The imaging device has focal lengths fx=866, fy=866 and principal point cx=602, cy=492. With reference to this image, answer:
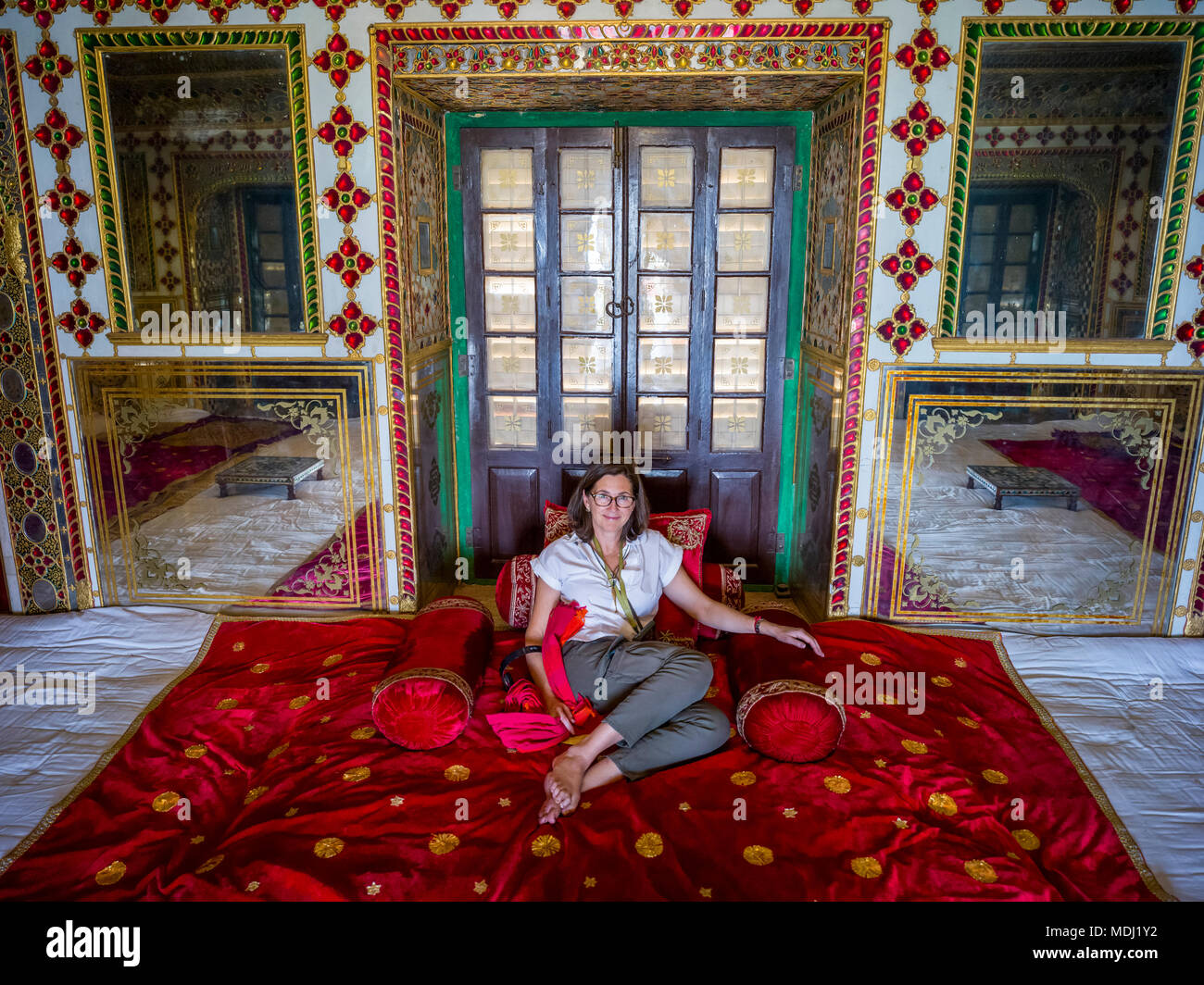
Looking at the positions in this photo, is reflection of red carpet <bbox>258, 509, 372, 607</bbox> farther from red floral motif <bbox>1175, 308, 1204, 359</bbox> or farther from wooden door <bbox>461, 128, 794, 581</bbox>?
red floral motif <bbox>1175, 308, 1204, 359</bbox>

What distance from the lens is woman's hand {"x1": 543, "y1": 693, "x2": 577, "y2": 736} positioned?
2.66 metres

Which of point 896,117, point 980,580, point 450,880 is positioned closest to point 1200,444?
point 980,580

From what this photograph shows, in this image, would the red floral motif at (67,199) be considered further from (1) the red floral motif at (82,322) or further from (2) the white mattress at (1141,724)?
(2) the white mattress at (1141,724)

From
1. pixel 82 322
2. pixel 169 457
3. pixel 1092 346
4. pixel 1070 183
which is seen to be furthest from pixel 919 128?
pixel 82 322

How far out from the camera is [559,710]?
8.79ft

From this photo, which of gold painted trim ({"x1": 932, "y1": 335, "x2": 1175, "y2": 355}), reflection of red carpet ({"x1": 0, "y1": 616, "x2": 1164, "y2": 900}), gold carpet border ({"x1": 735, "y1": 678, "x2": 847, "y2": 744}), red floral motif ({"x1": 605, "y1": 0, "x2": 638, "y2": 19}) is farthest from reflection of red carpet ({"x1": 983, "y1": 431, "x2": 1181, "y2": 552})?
red floral motif ({"x1": 605, "y1": 0, "x2": 638, "y2": 19})

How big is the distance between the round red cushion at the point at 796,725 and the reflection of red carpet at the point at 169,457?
91.5 inches

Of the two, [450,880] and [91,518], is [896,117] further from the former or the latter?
[91,518]

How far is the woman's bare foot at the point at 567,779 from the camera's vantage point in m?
2.31

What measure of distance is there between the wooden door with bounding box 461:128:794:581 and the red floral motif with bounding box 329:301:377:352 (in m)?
0.80

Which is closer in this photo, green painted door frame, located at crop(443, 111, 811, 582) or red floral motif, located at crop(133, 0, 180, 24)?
red floral motif, located at crop(133, 0, 180, 24)

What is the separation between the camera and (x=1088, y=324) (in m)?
3.49

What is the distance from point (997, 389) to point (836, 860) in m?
2.17

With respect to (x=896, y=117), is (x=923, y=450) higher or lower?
lower
